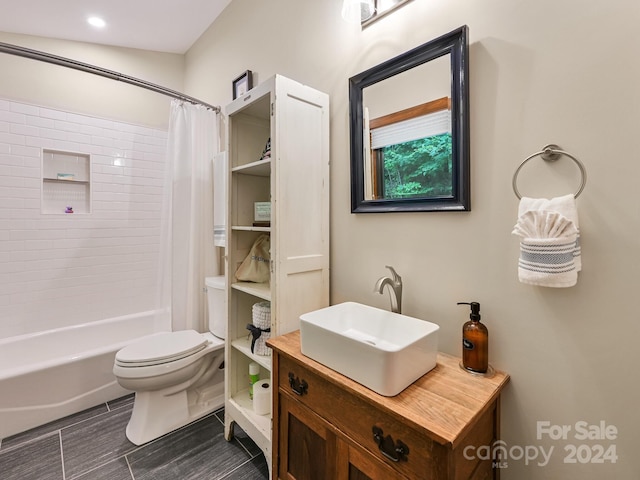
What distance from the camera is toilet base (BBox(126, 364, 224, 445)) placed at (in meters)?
1.71

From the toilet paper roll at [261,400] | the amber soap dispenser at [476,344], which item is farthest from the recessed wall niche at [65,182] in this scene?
the amber soap dispenser at [476,344]

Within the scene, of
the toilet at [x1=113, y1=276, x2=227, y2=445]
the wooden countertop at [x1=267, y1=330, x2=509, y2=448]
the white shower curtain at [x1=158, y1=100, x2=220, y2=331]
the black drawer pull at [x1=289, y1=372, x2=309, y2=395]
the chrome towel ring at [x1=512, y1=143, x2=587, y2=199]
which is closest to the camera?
the wooden countertop at [x1=267, y1=330, x2=509, y2=448]

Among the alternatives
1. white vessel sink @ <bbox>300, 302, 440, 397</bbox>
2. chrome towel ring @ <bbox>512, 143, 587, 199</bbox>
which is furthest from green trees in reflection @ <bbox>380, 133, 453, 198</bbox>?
white vessel sink @ <bbox>300, 302, 440, 397</bbox>

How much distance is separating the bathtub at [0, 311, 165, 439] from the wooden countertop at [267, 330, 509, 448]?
173cm

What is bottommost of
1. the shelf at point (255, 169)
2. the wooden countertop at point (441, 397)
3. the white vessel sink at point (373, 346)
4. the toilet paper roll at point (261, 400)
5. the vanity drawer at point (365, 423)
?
the toilet paper roll at point (261, 400)

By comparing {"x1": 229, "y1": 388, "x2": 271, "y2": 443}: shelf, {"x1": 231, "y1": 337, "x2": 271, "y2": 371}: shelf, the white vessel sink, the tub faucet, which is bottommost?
{"x1": 229, "y1": 388, "x2": 271, "y2": 443}: shelf

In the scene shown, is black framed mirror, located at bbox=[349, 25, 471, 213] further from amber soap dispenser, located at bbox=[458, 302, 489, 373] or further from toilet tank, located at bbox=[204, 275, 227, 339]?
toilet tank, located at bbox=[204, 275, 227, 339]

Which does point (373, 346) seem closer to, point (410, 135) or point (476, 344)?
point (476, 344)

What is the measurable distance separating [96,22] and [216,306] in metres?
2.28

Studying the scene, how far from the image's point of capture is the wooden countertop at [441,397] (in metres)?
0.74

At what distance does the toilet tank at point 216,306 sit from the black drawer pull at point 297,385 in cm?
103

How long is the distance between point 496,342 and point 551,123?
72 centimetres

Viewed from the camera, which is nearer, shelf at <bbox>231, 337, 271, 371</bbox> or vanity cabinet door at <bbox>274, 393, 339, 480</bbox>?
vanity cabinet door at <bbox>274, 393, 339, 480</bbox>

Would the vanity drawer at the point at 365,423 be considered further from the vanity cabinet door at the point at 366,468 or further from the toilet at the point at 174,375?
the toilet at the point at 174,375
